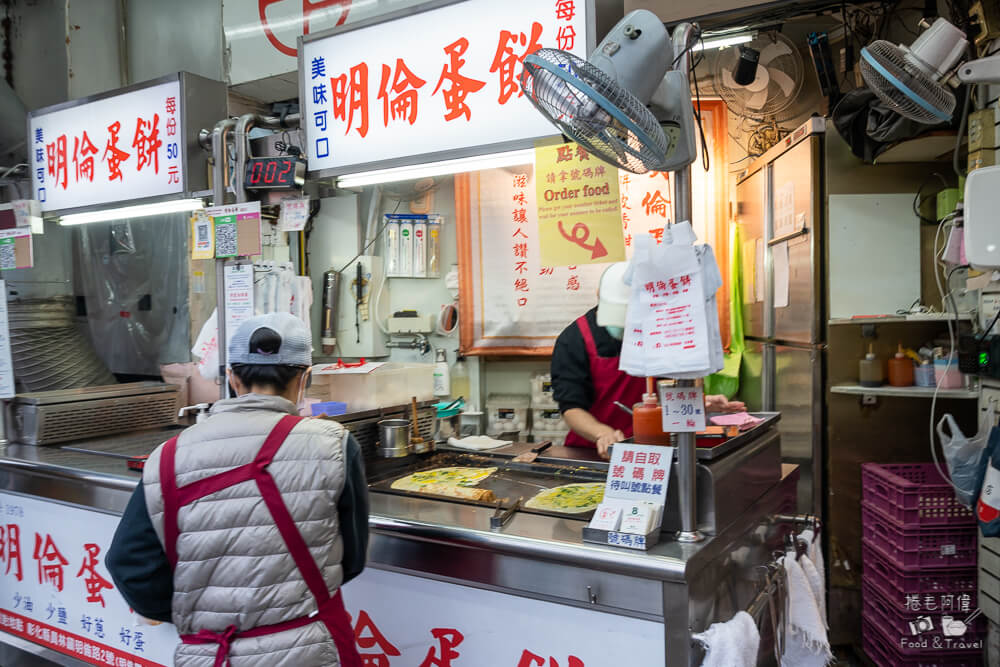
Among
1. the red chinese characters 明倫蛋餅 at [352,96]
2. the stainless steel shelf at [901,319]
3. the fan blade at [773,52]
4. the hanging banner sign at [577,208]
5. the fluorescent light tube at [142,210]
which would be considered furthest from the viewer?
the fan blade at [773,52]

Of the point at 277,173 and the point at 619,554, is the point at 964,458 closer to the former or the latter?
the point at 619,554

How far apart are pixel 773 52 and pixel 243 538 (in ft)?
13.5

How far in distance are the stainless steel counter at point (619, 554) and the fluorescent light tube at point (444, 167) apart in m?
1.17

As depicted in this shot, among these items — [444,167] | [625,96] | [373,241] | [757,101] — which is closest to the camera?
[625,96]

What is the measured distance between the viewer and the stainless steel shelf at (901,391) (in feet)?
11.2

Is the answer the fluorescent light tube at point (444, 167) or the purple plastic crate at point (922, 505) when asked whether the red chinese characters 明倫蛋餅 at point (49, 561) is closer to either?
the fluorescent light tube at point (444, 167)

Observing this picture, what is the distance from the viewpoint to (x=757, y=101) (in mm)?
4320

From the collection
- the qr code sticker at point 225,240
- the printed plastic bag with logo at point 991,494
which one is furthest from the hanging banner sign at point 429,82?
the printed plastic bag with logo at point 991,494

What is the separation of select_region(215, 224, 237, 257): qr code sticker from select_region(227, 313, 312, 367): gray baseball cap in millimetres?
1071

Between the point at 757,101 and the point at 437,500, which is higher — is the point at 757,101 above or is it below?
above

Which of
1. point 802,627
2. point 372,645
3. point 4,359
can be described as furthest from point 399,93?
point 4,359

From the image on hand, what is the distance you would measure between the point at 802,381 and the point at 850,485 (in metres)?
0.63

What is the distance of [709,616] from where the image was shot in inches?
69.3

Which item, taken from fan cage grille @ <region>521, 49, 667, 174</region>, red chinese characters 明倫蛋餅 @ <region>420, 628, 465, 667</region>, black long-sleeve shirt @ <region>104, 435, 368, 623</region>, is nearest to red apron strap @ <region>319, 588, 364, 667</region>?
black long-sleeve shirt @ <region>104, 435, 368, 623</region>
